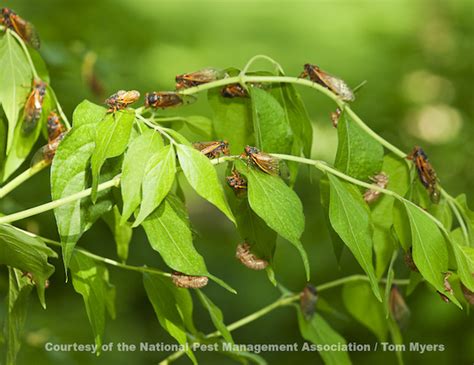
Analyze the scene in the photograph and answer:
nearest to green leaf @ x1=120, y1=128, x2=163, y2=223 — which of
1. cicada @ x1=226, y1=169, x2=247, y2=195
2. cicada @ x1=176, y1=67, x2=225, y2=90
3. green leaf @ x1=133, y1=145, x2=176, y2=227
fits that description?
green leaf @ x1=133, y1=145, x2=176, y2=227

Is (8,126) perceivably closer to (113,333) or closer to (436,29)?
(113,333)

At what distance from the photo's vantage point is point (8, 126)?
3.72ft

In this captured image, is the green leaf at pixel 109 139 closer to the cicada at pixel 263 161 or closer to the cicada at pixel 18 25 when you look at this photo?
the cicada at pixel 263 161

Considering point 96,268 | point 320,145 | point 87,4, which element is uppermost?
point 96,268

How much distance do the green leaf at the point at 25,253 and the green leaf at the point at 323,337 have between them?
1.55 ft

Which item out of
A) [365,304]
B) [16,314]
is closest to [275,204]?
[16,314]

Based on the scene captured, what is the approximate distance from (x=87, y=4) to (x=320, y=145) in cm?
114

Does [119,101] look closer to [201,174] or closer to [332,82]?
[201,174]

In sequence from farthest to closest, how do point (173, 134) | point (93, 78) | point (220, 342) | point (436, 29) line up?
point (436, 29), point (93, 78), point (220, 342), point (173, 134)

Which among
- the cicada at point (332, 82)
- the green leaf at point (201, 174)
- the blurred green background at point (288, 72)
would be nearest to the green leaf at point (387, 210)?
the cicada at point (332, 82)

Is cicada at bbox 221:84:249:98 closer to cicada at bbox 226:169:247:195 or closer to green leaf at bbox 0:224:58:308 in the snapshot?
cicada at bbox 226:169:247:195

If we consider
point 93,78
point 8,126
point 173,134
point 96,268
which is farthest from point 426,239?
point 93,78

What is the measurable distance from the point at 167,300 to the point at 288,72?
4.23 m

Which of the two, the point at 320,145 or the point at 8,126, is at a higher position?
the point at 8,126
